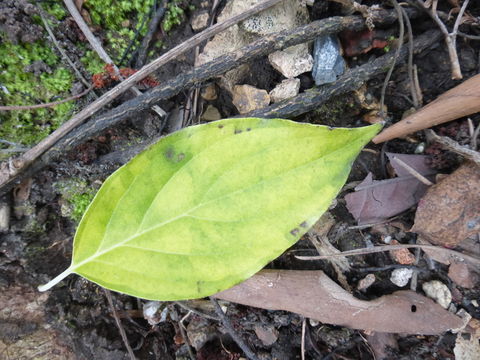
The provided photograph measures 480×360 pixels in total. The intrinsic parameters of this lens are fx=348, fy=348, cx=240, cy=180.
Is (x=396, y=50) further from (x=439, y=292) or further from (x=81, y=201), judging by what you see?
(x=81, y=201)

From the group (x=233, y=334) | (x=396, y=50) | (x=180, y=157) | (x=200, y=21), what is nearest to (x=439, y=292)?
(x=233, y=334)

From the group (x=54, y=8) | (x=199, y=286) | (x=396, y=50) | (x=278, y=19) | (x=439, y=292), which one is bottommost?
(x=439, y=292)

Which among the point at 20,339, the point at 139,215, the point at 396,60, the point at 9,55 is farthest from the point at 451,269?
the point at 9,55

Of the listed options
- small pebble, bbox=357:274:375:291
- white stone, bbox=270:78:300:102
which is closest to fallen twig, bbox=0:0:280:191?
white stone, bbox=270:78:300:102

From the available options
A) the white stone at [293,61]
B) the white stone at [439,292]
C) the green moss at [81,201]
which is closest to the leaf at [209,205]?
the green moss at [81,201]

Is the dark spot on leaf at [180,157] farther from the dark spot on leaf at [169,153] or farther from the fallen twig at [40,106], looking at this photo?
the fallen twig at [40,106]

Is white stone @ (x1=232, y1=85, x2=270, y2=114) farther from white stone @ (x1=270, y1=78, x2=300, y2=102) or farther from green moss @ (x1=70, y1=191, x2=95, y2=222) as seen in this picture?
green moss @ (x1=70, y1=191, x2=95, y2=222)

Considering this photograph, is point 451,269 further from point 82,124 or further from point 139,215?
point 82,124
